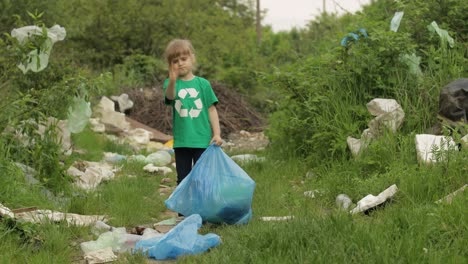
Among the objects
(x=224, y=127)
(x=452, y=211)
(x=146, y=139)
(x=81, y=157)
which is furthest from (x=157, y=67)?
(x=452, y=211)

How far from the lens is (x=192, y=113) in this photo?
526 cm

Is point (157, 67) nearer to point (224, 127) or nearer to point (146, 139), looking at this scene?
point (224, 127)

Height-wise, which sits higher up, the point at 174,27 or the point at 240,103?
the point at 174,27

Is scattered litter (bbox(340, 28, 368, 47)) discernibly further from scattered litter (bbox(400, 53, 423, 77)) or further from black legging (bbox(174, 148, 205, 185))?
black legging (bbox(174, 148, 205, 185))

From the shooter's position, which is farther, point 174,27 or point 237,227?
point 174,27

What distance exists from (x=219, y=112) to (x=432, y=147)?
8133 millimetres

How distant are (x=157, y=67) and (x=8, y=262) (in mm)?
12137

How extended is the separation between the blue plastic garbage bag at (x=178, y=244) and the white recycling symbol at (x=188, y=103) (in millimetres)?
1396

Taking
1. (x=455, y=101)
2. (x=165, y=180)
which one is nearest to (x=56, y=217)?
(x=165, y=180)

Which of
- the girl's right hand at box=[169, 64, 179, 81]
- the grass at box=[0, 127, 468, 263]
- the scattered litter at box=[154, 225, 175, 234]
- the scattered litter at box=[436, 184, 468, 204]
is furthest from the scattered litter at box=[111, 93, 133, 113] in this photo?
the scattered litter at box=[436, 184, 468, 204]

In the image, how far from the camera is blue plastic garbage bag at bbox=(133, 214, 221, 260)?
12.5ft

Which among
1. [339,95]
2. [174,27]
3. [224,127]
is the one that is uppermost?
[174,27]

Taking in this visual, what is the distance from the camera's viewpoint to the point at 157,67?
1551 centimetres

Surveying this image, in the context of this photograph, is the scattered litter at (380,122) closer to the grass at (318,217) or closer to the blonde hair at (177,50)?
the grass at (318,217)
